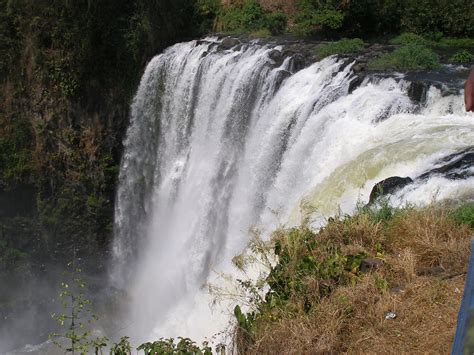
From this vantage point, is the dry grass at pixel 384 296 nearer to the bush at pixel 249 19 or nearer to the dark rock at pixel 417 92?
the dark rock at pixel 417 92

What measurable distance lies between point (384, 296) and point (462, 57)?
25.6ft

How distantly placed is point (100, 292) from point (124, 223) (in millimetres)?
1957

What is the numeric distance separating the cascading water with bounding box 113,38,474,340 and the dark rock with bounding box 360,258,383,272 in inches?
39.3

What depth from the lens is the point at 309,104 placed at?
961 centimetres

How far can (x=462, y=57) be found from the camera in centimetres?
1093

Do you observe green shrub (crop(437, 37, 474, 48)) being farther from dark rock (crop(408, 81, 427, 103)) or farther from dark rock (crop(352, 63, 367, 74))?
dark rock (crop(408, 81, 427, 103))

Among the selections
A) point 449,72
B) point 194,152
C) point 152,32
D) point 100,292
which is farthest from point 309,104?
point 100,292

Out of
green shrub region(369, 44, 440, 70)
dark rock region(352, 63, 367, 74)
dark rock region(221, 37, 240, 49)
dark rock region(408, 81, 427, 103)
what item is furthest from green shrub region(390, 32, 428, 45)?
dark rock region(221, 37, 240, 49)

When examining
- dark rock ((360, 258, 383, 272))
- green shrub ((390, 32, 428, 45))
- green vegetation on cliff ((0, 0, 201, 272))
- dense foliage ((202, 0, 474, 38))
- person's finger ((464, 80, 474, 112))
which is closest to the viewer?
person's finger ((464, 80, 474, 112))

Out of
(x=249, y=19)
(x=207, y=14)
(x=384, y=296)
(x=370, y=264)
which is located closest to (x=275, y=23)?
(x=249, y=19)

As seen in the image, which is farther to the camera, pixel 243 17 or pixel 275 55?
pixel 243 17

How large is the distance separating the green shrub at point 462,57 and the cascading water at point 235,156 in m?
2.23

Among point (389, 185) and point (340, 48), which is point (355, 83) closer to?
point (340, 48)

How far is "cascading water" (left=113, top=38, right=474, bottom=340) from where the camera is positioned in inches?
292
